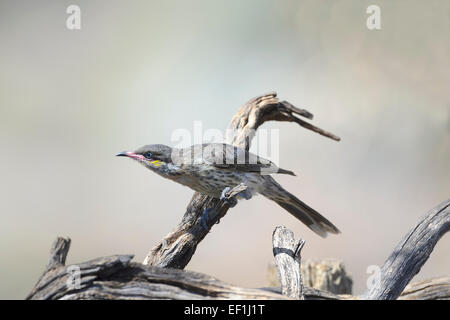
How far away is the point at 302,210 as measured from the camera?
368cm

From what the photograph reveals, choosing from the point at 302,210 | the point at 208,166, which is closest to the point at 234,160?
the point at 208,166

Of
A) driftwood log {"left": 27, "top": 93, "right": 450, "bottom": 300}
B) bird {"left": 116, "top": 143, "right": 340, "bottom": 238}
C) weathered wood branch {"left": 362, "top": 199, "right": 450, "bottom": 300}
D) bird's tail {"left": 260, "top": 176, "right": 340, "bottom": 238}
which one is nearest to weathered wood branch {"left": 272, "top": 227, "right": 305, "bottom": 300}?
driftwood log {"left": 27, "top": 93, "right": 450, "bottom": 300}

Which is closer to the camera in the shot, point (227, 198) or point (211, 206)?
point (227, 198)

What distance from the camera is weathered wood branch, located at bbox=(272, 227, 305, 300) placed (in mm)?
2363

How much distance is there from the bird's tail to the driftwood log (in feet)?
1.31

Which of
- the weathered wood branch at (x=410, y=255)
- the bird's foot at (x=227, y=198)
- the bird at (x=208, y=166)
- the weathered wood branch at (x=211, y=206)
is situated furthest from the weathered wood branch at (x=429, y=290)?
the weathered wood branch at (x=211, y=206)

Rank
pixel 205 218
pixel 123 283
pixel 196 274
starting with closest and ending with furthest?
pixel 123 283 → pixel 196 274 → pixel 205 218

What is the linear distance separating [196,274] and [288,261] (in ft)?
1.71

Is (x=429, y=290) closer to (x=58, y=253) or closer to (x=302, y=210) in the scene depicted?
(x=302, y=210)

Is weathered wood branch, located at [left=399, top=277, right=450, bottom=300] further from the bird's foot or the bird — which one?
the bird's foot

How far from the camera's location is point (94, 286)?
81.7 inches

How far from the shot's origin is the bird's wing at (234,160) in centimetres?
333

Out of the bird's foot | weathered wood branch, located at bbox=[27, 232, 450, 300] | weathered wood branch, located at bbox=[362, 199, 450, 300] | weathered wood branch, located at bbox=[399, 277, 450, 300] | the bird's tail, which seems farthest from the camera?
the bird's tail
